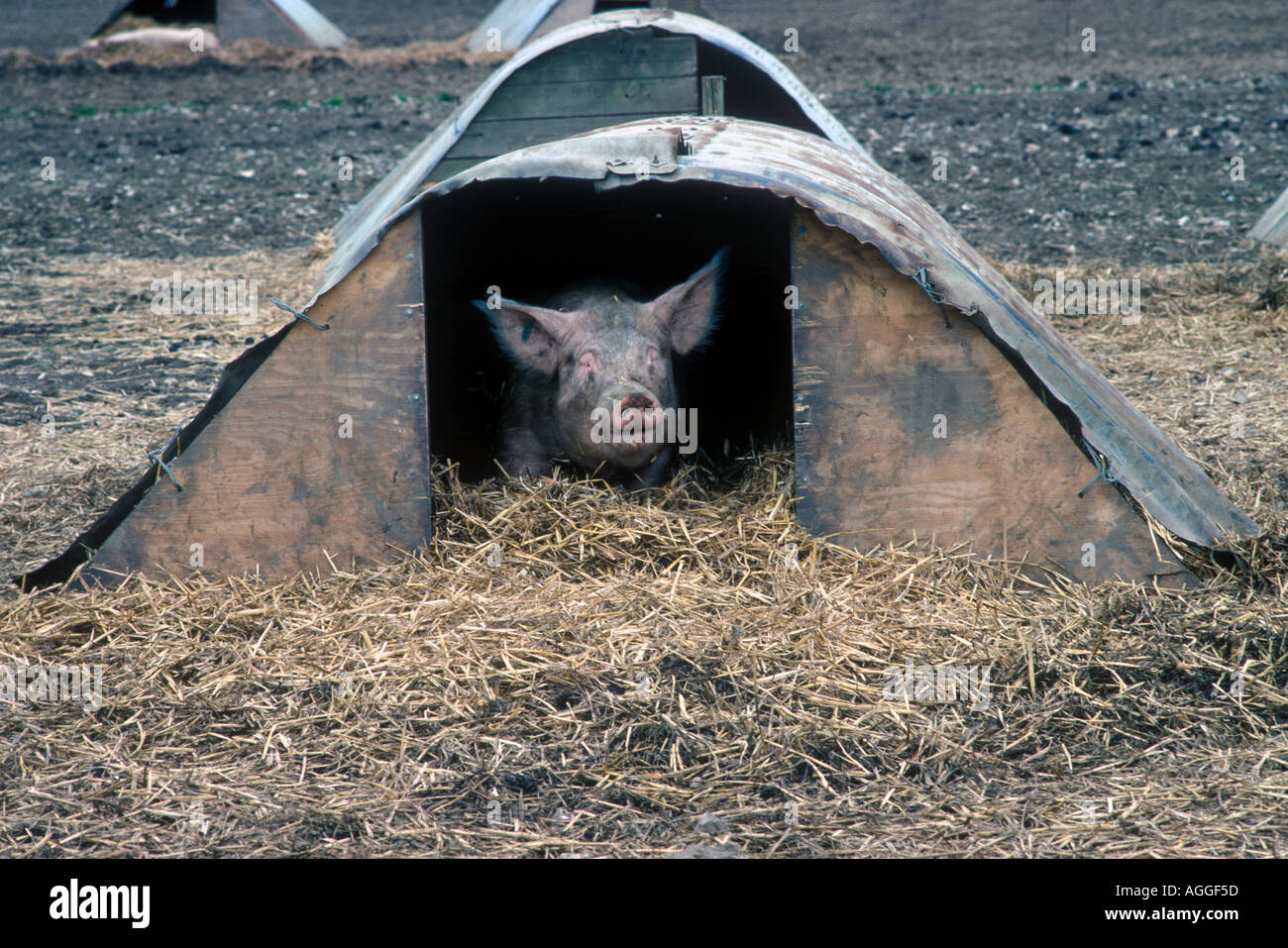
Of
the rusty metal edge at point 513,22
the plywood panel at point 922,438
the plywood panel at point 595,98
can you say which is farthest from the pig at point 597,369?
the rusty metal edge at point 513,22

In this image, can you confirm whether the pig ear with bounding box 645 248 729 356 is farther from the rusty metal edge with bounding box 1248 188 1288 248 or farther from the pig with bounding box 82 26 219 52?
the pig with bounding box 82 26 219 52

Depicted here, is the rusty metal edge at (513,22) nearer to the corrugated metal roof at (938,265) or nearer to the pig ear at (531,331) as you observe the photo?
the pig ear at (531,331)

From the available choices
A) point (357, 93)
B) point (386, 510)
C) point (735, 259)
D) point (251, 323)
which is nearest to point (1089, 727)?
point (386, 510)

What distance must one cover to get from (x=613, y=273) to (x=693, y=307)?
1268mm

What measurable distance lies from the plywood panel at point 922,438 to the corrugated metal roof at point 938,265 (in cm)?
8

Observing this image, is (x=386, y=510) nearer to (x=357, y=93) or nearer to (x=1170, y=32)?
(x=357, y=93)

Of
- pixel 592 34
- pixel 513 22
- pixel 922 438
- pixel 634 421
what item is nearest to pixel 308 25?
pixel 513 22

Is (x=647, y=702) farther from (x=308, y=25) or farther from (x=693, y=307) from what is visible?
(x=308, y=25)

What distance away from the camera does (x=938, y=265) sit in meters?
4.25

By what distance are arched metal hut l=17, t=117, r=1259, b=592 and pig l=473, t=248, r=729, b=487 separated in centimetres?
77

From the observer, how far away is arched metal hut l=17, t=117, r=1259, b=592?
424 centimetres

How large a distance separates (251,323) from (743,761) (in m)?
6.57

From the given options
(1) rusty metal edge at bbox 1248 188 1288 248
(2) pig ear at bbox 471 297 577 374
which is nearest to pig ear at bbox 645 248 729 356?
(2) pig ear at bbox 471 297 577 374

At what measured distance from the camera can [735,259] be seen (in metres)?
6.29
